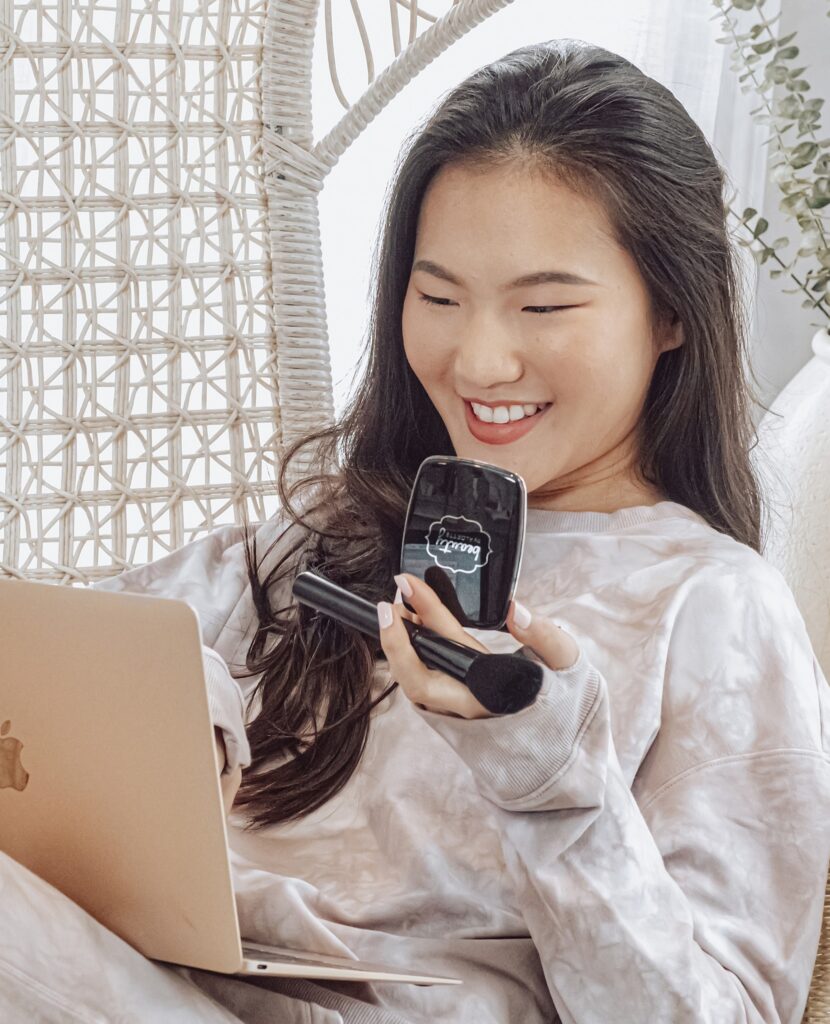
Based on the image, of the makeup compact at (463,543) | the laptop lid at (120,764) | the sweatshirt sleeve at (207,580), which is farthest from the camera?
the sweatshirt sleeve at (207,580)

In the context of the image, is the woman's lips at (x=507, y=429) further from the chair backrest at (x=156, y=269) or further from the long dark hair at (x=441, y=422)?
the chair backrest at (x=156, y=269)

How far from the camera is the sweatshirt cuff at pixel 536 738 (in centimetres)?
66

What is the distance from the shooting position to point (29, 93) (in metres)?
1.30

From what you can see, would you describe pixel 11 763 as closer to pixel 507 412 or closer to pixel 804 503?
pixel 507 412

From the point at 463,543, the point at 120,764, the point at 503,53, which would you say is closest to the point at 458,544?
the point at 463,543

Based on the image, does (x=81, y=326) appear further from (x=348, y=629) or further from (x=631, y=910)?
(x=631, y=910)

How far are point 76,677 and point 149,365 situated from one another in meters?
0.71

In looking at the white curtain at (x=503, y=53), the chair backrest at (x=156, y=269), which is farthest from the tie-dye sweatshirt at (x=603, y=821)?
the white curtain at (x=503, y=53)

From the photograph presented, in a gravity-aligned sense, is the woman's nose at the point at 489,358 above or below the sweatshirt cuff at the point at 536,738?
above

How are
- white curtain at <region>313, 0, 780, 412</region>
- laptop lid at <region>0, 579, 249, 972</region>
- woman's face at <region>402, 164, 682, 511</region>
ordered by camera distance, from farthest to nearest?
white curtain at <region>313, 0, 780, 412</region> < woman's face at <region>402, 164, 682, 511</region> < laptop lid at <region>0, 579, 249, 972</region>

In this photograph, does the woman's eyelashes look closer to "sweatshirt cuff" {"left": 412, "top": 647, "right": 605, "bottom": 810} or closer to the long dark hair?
the long dark hair

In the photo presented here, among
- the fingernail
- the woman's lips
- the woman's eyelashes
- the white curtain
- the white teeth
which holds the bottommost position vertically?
the fingernail

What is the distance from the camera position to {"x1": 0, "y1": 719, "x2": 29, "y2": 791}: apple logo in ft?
2.25

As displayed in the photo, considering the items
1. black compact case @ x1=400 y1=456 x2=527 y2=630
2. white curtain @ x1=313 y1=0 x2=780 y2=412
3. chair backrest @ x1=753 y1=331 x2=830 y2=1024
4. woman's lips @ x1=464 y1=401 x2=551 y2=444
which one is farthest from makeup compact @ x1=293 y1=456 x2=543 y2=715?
white curtain @ x1=313 y1=0 x2=780 y2=412
